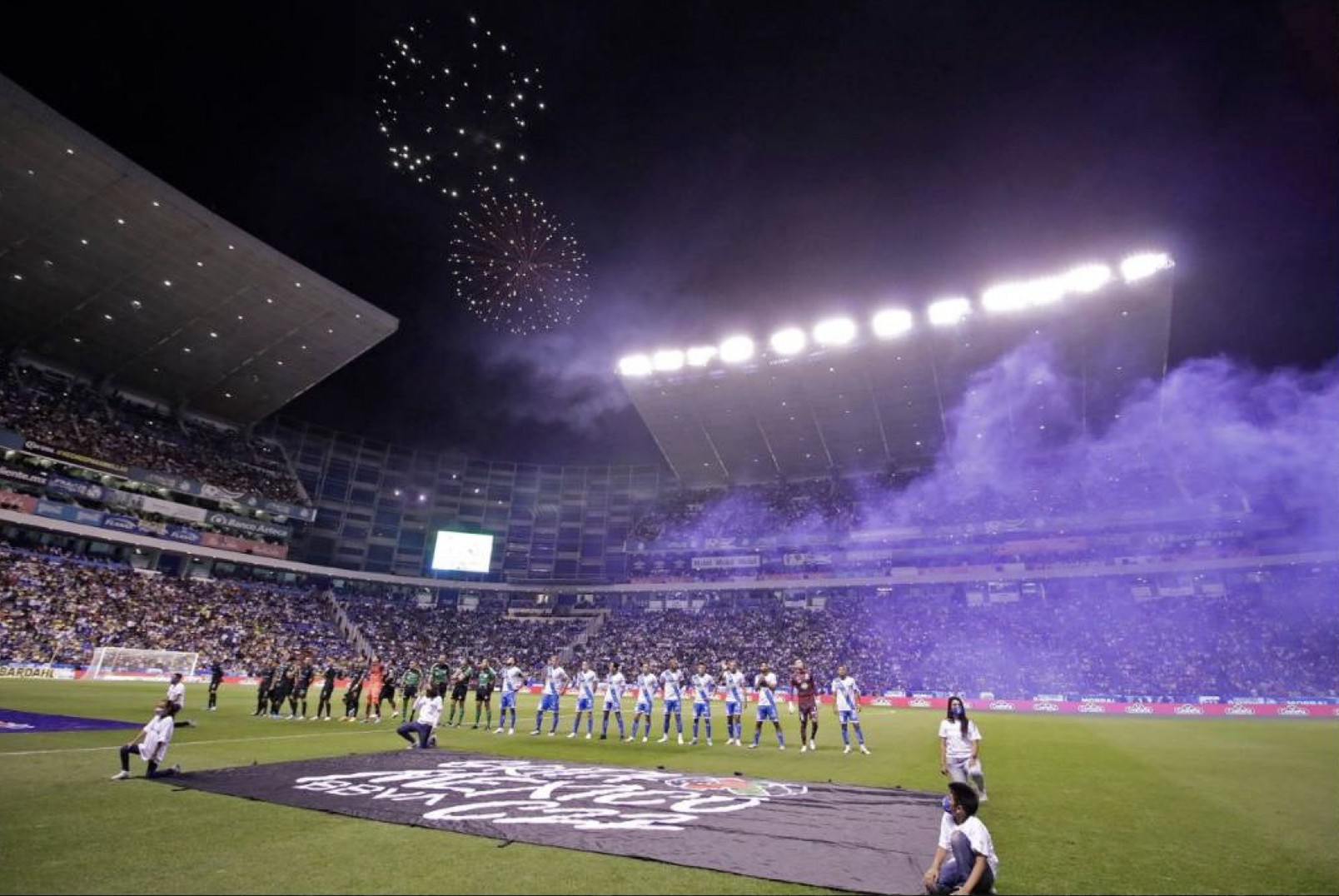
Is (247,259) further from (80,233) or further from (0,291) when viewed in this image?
(0,291)

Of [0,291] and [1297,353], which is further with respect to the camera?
[0,291]

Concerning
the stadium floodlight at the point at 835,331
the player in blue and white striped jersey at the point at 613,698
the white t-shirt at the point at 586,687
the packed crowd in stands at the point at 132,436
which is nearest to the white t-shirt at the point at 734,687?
the player in blue and white striped jersey at the point at 613,698

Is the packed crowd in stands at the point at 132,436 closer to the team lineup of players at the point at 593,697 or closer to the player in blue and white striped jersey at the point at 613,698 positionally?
the team lineup of players at the point at 593,697

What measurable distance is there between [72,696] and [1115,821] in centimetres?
3096

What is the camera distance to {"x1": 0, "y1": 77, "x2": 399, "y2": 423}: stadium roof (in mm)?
29953

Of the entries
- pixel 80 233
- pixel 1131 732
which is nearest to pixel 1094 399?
pixel 1131 732

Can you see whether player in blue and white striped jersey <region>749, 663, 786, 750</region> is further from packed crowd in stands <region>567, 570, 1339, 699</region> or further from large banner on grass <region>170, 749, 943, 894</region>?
packed crowd in stands <region>567, 570, 1339, 699</region>

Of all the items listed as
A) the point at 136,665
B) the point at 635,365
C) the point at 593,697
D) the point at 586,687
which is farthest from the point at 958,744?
the point at 136,665

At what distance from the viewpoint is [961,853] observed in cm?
561

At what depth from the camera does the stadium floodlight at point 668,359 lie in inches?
1891

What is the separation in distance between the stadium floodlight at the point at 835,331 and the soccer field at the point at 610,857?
101 ft

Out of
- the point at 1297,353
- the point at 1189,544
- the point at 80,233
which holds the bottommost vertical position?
the point at 1189,544

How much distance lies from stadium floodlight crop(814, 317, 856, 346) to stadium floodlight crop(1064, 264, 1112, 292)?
12.7 meters

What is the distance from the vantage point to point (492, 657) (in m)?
53.8
